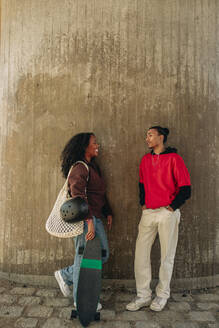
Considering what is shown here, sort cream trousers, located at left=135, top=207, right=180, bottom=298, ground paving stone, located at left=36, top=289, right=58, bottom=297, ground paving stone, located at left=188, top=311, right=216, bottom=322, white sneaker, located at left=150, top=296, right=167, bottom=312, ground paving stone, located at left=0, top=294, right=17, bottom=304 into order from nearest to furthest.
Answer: ground paving stone, located at left=188, top=311, right=216, bottom=322
white sneaker, located at left=150, top=296, right=167, bottom=312
cream trousers, located at left=135, top=207, right=180, bottom=298
ground paving stone, located at left=0, top=294, right=17, bottom=304
ground paving stone, located at left=36, top=289, right=58, bottom=297

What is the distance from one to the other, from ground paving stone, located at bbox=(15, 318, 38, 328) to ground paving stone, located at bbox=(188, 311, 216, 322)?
6.00ft

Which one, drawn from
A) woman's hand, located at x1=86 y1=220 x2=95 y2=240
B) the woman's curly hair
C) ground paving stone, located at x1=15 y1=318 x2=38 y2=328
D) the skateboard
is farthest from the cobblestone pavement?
the woman's curly hair

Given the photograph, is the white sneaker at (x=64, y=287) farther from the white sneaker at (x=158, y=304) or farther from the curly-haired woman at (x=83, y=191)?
the white sneaker at (x=158, y=304)

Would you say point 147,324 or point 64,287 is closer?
point 147,324

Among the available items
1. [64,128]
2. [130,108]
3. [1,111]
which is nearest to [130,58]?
[130,108]

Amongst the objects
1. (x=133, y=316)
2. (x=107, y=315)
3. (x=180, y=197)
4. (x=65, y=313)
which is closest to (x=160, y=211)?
(x=180, y=197)

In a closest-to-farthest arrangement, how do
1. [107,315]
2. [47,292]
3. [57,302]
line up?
[107,315]
[57,302]
[47,292]

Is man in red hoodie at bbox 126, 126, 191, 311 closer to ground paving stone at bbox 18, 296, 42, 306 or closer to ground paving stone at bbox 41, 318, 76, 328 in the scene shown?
ground paving stone at bbox 41, 318, 76, 328

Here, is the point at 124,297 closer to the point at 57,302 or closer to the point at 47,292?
the point at 57,302

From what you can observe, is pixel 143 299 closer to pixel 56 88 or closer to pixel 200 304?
pixel 200 304

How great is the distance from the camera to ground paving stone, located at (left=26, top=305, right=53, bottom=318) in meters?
3.33

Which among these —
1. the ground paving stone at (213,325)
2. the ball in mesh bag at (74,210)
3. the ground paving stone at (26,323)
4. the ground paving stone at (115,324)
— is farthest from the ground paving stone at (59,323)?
the ground paving stone at (213,325)

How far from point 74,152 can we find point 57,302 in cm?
201

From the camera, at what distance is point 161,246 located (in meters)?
3.63
